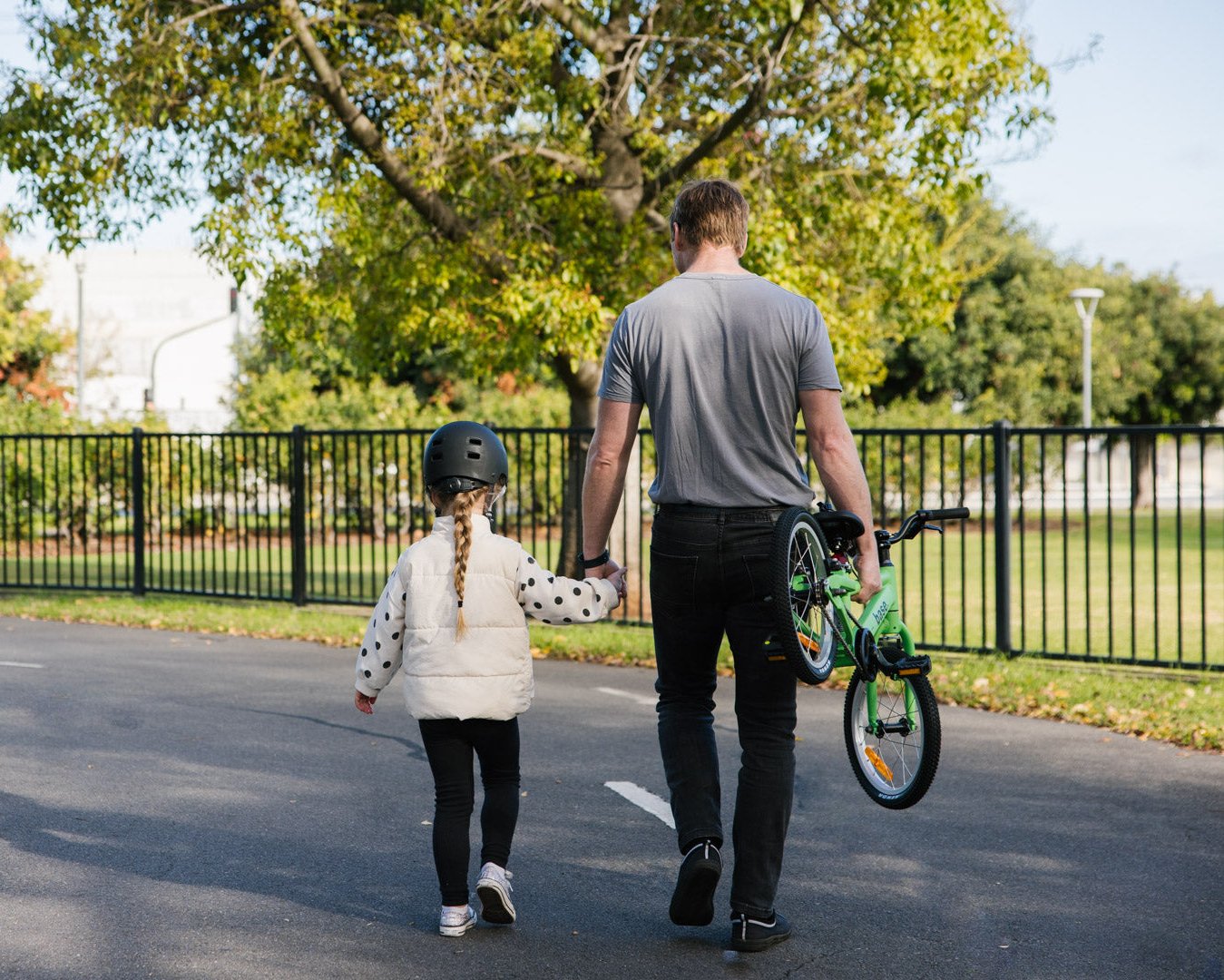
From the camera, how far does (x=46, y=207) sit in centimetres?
1203

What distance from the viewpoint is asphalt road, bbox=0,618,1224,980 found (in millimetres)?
3818

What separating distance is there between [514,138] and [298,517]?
4033 millimetres

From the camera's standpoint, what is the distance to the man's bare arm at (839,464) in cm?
380

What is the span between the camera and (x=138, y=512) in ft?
44.7

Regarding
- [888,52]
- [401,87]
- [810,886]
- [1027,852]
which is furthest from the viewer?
[401,87]

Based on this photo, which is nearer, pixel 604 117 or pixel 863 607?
pixel 863 607

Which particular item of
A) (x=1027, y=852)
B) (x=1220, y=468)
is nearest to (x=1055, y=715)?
(x=1027, y=852)

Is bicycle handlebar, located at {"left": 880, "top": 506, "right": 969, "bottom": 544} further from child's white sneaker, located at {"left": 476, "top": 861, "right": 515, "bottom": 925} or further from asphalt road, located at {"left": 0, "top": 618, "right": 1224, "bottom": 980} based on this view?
child's white sneaker, located at {"left": 476, "top": 861, "right": 515, "bottom": 925}

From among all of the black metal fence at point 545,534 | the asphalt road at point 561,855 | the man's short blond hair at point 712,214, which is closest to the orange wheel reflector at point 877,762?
the asphalt road at point 561,855

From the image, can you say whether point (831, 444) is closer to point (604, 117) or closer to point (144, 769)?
point (144, 769)

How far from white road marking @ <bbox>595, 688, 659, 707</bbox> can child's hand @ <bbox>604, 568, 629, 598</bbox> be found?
157 inches

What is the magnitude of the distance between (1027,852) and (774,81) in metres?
8.52

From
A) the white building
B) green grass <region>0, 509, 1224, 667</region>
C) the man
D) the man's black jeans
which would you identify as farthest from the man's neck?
the white building

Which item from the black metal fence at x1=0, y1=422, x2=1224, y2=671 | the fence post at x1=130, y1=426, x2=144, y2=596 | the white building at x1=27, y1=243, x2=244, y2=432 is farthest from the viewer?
the white building at x1=27, y1=243, x2=244, y2=432
